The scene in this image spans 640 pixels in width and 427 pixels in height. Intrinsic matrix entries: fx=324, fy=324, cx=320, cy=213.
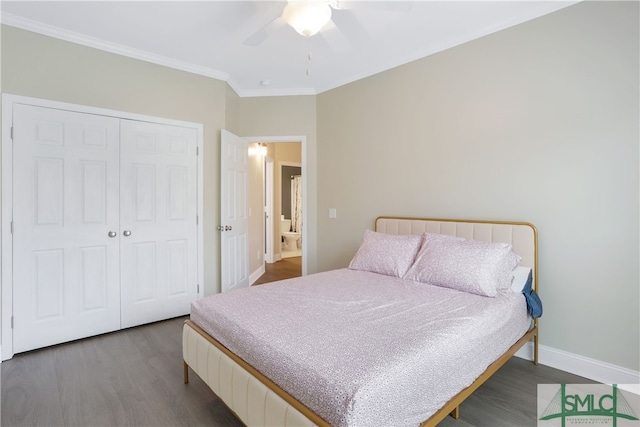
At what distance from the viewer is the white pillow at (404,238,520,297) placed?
2219 millimetres

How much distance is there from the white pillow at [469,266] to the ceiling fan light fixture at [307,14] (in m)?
1.81

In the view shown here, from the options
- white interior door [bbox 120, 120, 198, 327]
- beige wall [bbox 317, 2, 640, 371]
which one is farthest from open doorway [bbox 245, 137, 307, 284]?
beige wall [bbox 317, 2, 640, 371]

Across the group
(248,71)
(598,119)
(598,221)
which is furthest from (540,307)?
(248,71)

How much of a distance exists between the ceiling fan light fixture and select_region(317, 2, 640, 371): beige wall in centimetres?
157

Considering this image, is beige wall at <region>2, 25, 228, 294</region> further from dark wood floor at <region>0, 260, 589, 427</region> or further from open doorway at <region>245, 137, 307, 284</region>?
dark wood floor at <region>0, 260, 589, 427</region>

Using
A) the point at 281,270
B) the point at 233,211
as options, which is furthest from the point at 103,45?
the point at 281,270

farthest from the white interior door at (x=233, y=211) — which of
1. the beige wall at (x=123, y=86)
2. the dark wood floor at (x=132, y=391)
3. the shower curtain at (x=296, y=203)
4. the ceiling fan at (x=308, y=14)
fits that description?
the shower curtain at (x=296, y=203)

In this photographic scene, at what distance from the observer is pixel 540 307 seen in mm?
2311

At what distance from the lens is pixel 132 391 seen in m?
2.10

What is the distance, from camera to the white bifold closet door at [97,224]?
2.65m

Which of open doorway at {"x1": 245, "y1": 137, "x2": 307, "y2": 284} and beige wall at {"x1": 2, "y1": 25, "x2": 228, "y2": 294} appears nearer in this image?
beige wall at {"x1": 2, "y1": 25, "x2": 228, "y2": 294}

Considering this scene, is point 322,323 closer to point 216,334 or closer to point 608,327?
point 216,334

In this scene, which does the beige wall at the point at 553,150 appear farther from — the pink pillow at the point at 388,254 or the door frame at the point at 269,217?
the door frame at the point at 269,217

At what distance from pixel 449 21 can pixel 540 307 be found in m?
2.29
